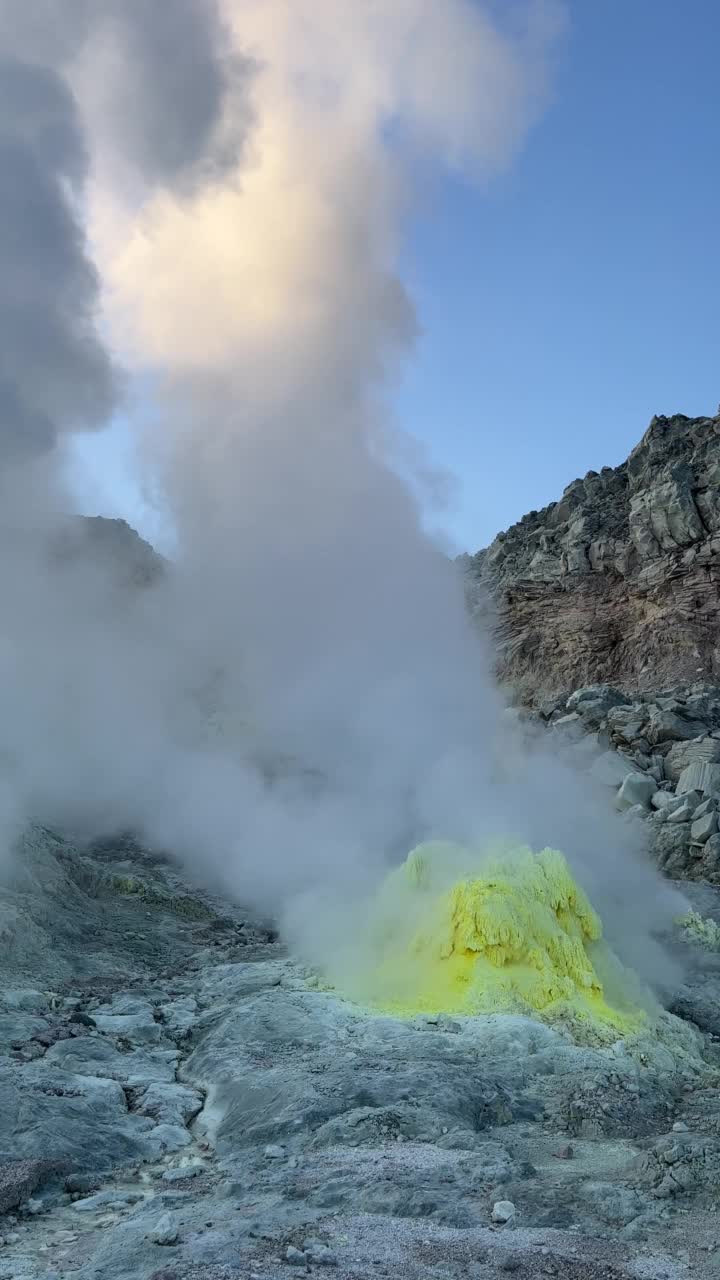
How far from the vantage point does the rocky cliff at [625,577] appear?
25875mm

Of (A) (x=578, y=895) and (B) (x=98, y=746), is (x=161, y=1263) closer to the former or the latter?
(A) (x=578, y=895)

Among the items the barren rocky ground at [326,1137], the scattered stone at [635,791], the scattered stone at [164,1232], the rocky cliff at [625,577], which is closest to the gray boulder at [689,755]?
the scattered stone at [635,791]

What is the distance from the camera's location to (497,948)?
657cm

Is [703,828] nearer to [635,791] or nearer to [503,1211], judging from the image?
[635,791]

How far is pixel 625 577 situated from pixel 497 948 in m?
23.2

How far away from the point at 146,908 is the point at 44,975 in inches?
111

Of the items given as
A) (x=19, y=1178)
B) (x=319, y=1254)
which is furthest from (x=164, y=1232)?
(x=19, y=1178)

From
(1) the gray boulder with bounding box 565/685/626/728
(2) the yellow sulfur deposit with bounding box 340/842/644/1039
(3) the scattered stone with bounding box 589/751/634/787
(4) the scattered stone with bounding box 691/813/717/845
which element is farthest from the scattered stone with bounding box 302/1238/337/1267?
(1) the gray boulder with bounding box 565/685/626/728

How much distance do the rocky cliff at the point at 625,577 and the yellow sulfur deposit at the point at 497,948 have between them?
1934 cm

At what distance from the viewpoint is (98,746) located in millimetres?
15367

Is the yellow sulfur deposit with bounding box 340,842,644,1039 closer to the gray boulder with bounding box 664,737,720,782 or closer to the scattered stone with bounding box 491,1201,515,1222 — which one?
the scattered stone with bounding box 491,1201,515,1222

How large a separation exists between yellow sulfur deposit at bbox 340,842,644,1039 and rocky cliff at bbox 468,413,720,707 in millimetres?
19337

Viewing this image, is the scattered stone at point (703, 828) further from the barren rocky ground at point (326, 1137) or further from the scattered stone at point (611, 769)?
the barren rocky ground at point (326, 1137)

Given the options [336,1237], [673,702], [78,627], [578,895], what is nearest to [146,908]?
[578,895]
